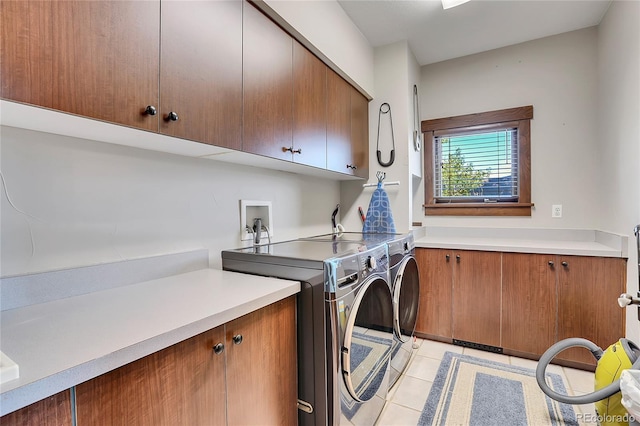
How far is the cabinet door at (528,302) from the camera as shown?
209cm

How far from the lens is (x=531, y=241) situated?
2477mm

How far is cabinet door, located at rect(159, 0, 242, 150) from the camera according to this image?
1015 millimetres

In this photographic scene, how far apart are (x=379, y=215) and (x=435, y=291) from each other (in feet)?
2.53

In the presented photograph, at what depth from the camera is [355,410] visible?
4.29 feet

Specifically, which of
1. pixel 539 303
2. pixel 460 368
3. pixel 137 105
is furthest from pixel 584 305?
pixel 137 105

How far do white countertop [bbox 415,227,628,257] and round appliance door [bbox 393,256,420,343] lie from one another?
38cm

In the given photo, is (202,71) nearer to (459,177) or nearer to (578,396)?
(578,396)

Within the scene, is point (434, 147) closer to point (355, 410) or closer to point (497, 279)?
point (497, 279)

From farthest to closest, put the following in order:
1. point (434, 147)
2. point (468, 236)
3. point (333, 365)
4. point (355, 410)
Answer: point (434, 147)
point (468, 236)
point (355, 410)
point (333, 365)

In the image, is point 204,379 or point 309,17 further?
point 309,17

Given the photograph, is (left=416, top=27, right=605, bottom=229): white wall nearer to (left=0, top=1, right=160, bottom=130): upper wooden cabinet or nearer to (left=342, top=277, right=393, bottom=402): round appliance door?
(left=342, top=277, right=393, bottom=402): round appliance door

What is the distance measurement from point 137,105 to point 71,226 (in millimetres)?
493

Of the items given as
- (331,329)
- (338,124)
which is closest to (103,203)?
(331,329)

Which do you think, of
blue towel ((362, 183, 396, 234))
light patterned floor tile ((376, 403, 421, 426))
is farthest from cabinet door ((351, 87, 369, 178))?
light patterned floor tile ((376, 403, 421, 426))
